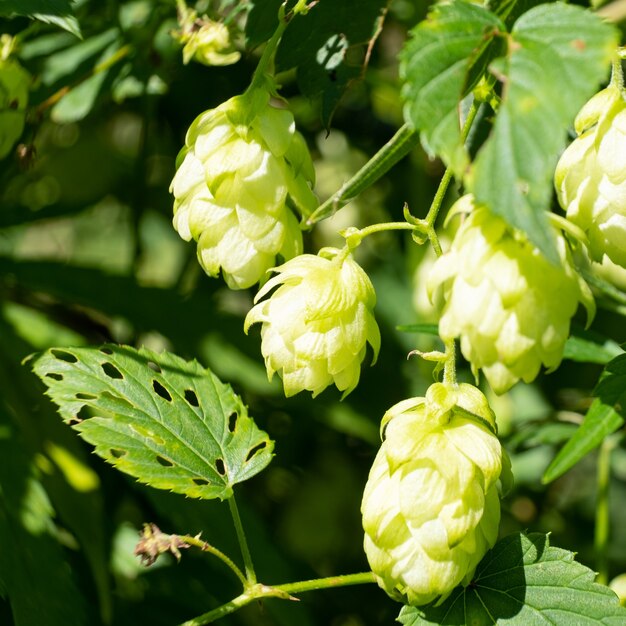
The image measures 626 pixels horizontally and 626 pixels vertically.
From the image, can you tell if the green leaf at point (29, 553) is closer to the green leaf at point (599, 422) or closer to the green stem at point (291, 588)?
the green stem at point (291, 588)

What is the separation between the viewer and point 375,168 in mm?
915

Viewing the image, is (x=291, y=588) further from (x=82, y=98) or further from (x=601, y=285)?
(x=82, y=98)

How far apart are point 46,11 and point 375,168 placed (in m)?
0.46

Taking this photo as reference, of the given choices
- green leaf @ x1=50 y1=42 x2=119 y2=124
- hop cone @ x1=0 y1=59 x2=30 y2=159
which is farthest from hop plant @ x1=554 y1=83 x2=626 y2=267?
green leaf @ x1=50 y1=42 x2=119 y2=124

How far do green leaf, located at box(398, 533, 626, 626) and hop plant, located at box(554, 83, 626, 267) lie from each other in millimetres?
291

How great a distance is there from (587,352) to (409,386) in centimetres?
55

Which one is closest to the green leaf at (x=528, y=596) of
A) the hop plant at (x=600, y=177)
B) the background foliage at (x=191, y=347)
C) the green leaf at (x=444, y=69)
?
the background foliage at (x=191, y=347)

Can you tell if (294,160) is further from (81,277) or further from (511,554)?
(81,277)

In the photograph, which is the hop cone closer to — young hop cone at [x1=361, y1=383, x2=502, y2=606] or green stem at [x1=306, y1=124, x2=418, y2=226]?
green stem at [x1=306, y1=124, x2=418, y2=226]

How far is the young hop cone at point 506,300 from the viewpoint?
2.40 ft

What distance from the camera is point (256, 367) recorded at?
1.67 metres

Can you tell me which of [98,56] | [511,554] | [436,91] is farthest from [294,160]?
[98,56]

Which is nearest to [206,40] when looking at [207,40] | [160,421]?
[207,40]

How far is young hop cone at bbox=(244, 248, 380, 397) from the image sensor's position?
874mm
